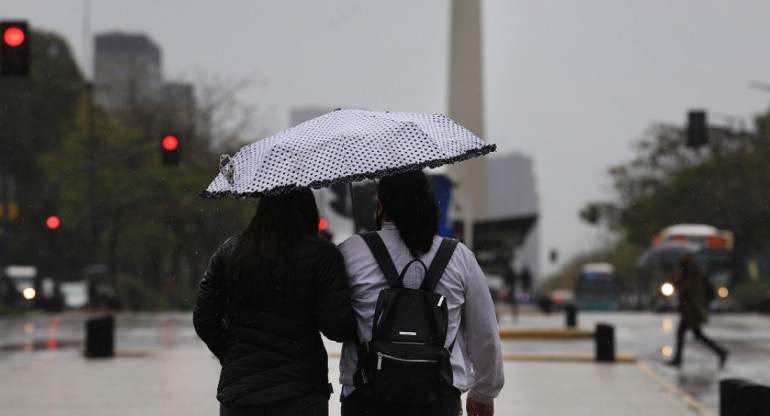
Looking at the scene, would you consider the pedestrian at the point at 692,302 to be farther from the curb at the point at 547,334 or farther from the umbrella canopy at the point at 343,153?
the umbrella canopy at the point at 343,153

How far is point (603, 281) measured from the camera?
6347cm

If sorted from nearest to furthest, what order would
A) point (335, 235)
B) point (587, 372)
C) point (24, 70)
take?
point (335, 235), point (24, 70), point (587, 372)

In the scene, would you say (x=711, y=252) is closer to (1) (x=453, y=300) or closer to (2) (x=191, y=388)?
(2) (x=191, y=388)

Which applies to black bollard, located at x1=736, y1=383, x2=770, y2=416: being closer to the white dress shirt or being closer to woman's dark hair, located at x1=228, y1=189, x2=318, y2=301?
the white dress shirt

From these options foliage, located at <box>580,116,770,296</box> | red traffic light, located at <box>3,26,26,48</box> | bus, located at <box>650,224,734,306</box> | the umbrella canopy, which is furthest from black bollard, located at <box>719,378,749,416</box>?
foliage, located at <box>580,116,770,296</box>

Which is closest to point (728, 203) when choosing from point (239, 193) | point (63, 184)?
point (63, 184)

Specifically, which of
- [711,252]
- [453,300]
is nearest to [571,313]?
[453,300]

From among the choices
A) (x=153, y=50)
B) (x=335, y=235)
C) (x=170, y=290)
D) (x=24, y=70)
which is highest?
(x=153, y=50)

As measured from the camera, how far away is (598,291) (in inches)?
2475

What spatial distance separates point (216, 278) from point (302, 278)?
357mm

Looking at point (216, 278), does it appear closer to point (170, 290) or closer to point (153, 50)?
point (170, 290)

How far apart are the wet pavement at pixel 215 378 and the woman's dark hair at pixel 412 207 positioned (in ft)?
14.2

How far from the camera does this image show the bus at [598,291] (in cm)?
6253

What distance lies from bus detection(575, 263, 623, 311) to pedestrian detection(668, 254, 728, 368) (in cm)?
4533
